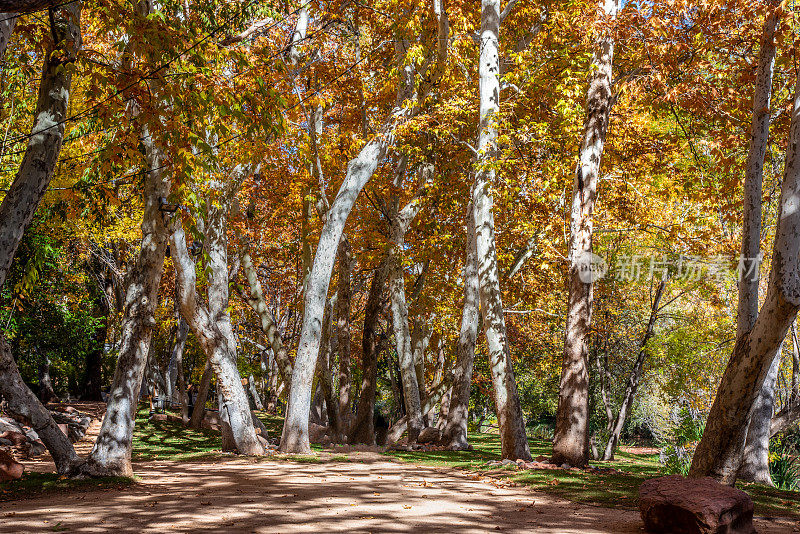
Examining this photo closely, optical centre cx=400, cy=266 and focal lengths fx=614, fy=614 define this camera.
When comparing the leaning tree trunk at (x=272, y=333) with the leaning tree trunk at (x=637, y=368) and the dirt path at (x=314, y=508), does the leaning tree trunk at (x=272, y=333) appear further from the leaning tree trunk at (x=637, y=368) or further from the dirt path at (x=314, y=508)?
the leaning tree trunk at (x=637, y=368)

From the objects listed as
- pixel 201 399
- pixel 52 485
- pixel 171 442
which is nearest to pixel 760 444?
pixel 52 485

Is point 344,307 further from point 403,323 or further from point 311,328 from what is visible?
point 311,328

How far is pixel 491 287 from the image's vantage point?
9711mm

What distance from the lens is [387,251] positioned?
47.1 feet

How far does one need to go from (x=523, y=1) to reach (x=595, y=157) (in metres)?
Result: 5.35

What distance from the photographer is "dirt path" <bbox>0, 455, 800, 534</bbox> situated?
15.2 ft

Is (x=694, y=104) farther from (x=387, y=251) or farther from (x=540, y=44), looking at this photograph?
(x=387, y=251)

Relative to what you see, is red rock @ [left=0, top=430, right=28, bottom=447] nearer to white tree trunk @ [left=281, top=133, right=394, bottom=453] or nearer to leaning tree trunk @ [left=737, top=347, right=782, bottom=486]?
white tree trunk @ [left=281, top=133, right=394, bottom=453]

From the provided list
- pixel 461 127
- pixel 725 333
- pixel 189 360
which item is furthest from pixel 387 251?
pixel 189 360

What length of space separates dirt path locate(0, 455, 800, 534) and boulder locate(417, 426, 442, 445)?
6.51 m

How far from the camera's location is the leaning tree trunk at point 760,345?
5.72 metres

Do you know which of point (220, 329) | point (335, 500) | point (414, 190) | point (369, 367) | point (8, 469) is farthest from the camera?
point (414, 190)

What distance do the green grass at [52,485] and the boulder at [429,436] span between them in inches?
325

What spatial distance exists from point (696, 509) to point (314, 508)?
3.08 meters
